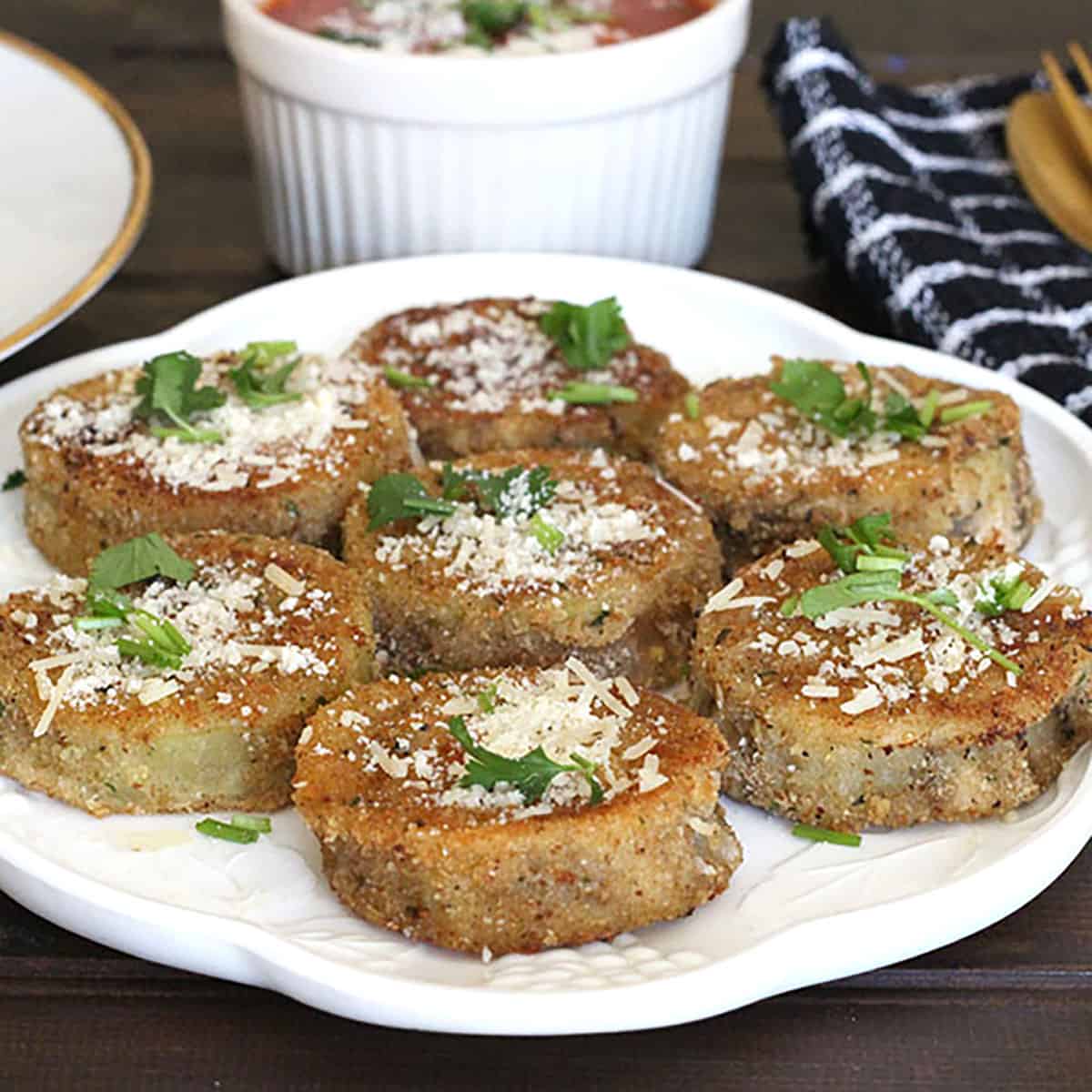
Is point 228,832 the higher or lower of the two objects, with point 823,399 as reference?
lower

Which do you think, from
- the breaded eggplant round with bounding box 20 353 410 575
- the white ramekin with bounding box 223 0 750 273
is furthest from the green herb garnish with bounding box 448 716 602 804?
the white ramekin with bounding box 223 0 750 273

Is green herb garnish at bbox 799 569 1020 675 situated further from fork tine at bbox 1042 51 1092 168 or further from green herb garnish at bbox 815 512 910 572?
fork tine at bbox 1042 51 1092 168

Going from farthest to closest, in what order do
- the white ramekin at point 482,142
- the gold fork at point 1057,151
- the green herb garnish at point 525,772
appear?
1. the gold fork at point 1057,151
2. the white ramekin at point 482,142
3. the green herb garnish at point 525,772

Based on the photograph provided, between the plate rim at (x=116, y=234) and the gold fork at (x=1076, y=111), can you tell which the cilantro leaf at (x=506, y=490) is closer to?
the plate rim at (x=116, y=234)

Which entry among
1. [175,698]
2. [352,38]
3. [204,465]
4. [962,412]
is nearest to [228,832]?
[175,698]

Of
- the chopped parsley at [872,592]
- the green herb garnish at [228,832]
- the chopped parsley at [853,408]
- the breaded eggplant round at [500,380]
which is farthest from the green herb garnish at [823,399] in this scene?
the green herb garnish at [228,832]

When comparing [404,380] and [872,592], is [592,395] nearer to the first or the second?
[404,380]
